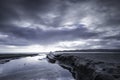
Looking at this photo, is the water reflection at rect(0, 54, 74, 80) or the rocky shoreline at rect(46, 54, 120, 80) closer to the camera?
the rocky shoreline at rect(46, 54, 120, 80)

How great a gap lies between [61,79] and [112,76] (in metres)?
8.49

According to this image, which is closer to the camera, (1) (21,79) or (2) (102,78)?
(2) (102,78)

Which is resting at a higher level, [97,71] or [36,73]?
[97,71]

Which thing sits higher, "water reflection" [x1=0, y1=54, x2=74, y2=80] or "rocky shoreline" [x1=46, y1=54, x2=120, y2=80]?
"rocky shoreline" [x1=46, y1=54, x2=120, y2=80]

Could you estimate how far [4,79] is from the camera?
60.8 feet

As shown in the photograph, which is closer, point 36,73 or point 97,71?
point 97,71

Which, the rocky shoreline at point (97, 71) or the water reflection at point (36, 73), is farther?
the water reflection at point (36, 73)

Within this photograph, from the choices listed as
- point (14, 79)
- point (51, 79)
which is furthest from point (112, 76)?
point (14, 79)

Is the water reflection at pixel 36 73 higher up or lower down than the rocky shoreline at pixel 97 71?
lower down

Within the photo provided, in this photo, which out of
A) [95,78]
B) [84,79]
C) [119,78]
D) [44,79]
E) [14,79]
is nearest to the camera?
[119,78]

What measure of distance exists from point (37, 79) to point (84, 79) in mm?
7104

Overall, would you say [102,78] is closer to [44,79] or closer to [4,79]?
[44,79]

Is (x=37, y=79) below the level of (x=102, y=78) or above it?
below

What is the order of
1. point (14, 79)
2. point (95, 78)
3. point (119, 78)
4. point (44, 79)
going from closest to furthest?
point (119, 78) → point (95, 78) → point (44, 79) → point (14, 79)
